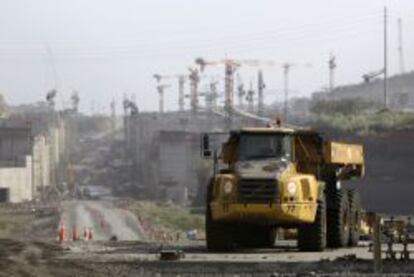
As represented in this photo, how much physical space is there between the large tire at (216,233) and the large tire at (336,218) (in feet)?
9.36

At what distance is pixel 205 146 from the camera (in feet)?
79.6

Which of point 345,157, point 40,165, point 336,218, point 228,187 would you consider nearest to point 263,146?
point 228,187

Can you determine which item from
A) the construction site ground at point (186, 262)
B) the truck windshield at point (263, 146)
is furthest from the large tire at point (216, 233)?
the truck windshield at point (263, 146)

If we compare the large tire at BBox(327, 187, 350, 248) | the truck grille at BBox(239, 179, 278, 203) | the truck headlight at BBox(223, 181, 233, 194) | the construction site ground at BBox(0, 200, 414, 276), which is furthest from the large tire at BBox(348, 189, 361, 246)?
the truck headlight at BBox(223, 181, 233, 194)

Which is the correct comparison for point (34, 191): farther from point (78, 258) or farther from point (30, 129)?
point (78, 258)

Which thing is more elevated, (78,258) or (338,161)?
(338,161)

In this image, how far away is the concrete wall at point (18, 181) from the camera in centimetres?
12750

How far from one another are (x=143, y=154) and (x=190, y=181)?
135 ft

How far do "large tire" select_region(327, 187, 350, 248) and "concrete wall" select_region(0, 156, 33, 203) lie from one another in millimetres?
102210

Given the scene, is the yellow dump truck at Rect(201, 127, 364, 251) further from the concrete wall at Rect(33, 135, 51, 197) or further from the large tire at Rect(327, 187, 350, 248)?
the concrete wall at Rect(33, 135, 51, 197)

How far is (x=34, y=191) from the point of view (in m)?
149

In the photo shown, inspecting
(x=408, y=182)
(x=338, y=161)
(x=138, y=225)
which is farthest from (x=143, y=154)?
(x=338, y=161)

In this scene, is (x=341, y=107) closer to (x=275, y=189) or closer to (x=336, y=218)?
(x=336, y=218)

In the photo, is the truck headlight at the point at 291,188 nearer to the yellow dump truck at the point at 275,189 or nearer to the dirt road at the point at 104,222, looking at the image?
the yellow dump truck at the point at 275,189
